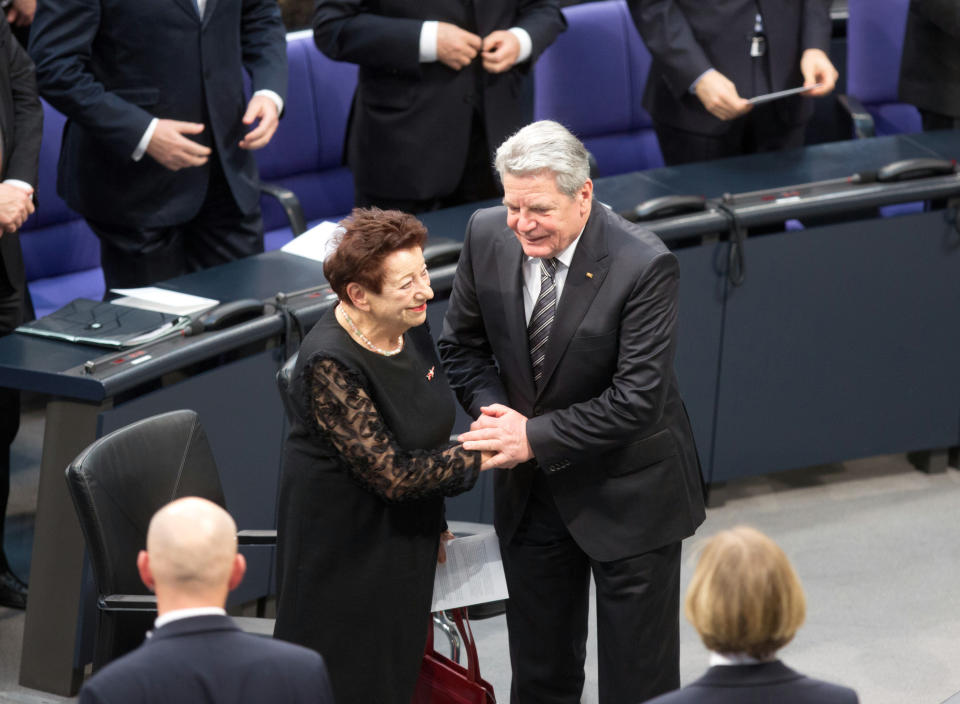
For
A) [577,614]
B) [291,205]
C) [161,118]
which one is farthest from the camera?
[291,205]

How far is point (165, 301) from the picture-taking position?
3.93m

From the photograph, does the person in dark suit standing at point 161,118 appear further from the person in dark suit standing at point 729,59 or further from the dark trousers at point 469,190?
the person in dark suit standing at point 729,59

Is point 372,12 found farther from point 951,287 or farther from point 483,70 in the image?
point 951,287

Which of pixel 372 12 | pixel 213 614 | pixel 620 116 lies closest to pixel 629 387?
pixel 213 614

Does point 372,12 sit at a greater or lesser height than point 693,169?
greater

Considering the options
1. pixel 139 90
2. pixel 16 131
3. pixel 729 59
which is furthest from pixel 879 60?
pixel 16 131

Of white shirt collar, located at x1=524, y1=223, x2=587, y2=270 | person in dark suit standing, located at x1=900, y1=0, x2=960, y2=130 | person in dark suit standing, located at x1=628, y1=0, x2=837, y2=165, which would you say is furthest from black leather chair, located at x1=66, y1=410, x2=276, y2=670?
person in dark suit standing, located at x1=900, y1=0, x2=960, y2=130

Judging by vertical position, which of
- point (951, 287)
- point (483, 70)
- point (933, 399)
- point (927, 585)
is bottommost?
point (927, 585)

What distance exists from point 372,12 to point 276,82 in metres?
0.38

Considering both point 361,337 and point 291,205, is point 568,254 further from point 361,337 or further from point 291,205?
point 291,205

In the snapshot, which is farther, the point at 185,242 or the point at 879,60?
the point at 879,60

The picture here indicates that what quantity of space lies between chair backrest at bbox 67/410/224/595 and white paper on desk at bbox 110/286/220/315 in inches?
25.8

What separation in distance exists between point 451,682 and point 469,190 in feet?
7.13

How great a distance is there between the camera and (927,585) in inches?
175
